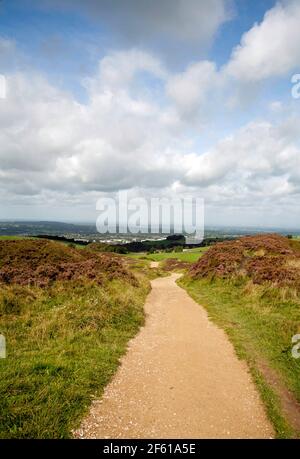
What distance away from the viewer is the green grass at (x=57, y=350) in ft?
20.7

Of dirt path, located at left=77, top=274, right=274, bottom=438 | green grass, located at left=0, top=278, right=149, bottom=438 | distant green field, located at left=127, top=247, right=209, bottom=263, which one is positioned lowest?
distant green field, located at left=127, top=247, right=209, bottom=263

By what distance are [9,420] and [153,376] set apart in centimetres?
406

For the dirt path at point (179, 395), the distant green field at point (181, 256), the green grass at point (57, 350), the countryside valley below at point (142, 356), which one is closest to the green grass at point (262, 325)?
the countryside valley below at point (142, 356)

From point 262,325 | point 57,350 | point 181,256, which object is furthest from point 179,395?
point 181,256

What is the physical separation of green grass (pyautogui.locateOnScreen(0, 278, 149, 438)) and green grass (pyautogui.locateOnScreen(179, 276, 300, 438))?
4330 mm

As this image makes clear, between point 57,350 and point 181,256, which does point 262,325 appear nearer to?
point 57,350

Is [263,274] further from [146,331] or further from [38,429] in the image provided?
[38,429]

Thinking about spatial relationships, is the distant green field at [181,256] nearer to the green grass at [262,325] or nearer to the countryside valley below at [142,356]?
the green grass at [262,325]

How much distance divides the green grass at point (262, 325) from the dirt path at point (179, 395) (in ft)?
1.23

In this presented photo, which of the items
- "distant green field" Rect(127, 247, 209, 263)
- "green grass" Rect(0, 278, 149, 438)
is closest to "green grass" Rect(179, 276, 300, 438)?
"green grass" Rect(0, 278, 149, 438)

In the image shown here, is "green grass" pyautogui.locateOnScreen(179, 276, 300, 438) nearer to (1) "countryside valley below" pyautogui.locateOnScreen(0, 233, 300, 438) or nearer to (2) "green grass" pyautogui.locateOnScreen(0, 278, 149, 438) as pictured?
(1) "countryside valley below" pyautogui.locateOnScreen(0, 233, 300, 438)

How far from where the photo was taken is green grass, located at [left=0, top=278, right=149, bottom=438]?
6.32 meters
